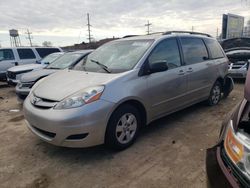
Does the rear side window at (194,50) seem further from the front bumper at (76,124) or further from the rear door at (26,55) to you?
the rear door at (26,55)

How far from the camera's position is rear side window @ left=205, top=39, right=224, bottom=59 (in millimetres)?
5484

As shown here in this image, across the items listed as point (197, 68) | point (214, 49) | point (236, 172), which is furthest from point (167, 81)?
point (236, 172)

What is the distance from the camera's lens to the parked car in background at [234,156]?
4.59 feet

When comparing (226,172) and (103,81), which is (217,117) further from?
(226,172)

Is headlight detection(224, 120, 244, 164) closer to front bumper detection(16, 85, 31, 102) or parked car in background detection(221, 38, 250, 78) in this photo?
front bumper detection(16, 85, 31, 102)

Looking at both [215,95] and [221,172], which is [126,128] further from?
[215,95]

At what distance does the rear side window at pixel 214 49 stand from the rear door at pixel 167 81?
1.36 m

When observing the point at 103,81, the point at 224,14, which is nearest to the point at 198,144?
the point at 103,81

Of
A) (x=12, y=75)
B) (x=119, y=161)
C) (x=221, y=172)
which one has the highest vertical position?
(x=221, y=172)

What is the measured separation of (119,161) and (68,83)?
53.1 inches

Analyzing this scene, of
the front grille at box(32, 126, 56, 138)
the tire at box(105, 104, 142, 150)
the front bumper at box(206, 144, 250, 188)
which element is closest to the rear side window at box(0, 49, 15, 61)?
the front grille at box(32, 126, 56, 138)

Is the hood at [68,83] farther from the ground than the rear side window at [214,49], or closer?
closer

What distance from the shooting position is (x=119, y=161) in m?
3.28

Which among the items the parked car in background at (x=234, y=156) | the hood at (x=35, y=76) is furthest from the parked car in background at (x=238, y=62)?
the parked car in background at (x=234, y=156)
